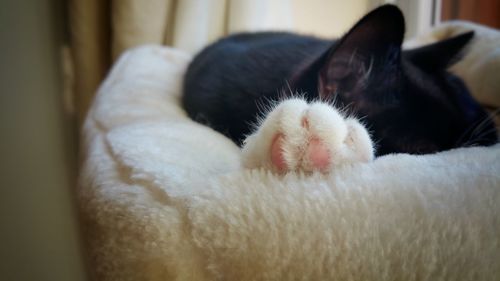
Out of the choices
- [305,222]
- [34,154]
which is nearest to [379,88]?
[305,222]

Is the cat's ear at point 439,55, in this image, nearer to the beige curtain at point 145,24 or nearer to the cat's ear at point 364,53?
the cat's ear at point 364,53

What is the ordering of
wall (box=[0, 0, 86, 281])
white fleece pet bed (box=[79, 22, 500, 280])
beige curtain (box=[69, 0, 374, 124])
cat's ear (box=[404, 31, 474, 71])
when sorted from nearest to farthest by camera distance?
white fleece pet bed (box=[79, 22, 500, 280]), cat's ear (box=[404, 31, 474, 71]), wall (box=[0, 0, 86, 281]), beige curtain (box=[69, 0, 374, 124])

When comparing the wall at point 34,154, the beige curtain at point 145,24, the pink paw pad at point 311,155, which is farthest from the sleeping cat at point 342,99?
the wall at point 34,154

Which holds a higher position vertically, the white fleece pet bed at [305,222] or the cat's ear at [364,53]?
the cat's ear at [364,53]

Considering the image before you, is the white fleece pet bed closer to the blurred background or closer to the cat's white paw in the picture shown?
the cat's white paw

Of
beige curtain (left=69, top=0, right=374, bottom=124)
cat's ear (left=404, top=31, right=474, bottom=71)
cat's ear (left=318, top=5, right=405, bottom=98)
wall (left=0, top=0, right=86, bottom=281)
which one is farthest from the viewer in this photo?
beige curtain (left=69, top=0, right=374, bottom=124)

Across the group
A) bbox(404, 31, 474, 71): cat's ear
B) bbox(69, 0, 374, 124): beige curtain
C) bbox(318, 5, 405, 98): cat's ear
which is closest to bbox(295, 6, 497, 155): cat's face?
bbox(318, 5, 405, 98): cat's ear

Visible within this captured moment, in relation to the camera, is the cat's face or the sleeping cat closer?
the sleeping cat

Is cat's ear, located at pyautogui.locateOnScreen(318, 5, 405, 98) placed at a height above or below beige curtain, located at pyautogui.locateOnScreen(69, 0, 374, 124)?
above
